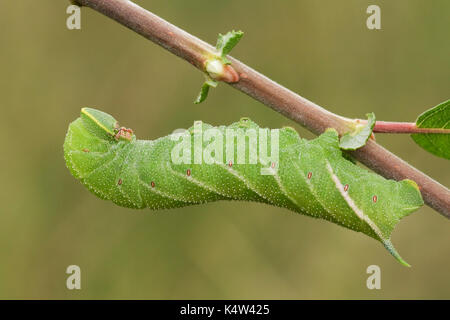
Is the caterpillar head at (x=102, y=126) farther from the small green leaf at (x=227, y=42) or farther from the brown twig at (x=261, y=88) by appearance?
the small green leaf at (x=227, y=42)

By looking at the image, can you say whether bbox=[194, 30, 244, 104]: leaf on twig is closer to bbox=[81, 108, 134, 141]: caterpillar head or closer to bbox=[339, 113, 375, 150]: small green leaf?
bbox=[339, 113, 375, 150]: small green leaf

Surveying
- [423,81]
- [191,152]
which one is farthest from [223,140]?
[423,81]

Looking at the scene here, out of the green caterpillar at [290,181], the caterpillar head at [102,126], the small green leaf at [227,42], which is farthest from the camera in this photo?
the caterpillar head at [102,126]

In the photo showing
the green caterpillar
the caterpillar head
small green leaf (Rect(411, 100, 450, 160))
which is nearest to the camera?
small green leaf (Rect(411, 100, 450, 160))

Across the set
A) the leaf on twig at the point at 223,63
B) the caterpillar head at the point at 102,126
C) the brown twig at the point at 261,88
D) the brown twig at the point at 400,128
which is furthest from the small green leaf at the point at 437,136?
the caterpillar head at the point at 102,126

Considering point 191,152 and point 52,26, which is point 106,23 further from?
point 191,152

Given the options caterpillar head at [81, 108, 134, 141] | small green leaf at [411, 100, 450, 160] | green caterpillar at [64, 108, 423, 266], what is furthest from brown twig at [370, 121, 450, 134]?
caterpillar head at [81, 108, 134, 141]

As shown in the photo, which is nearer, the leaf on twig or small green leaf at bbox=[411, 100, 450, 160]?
the leaf on twig
